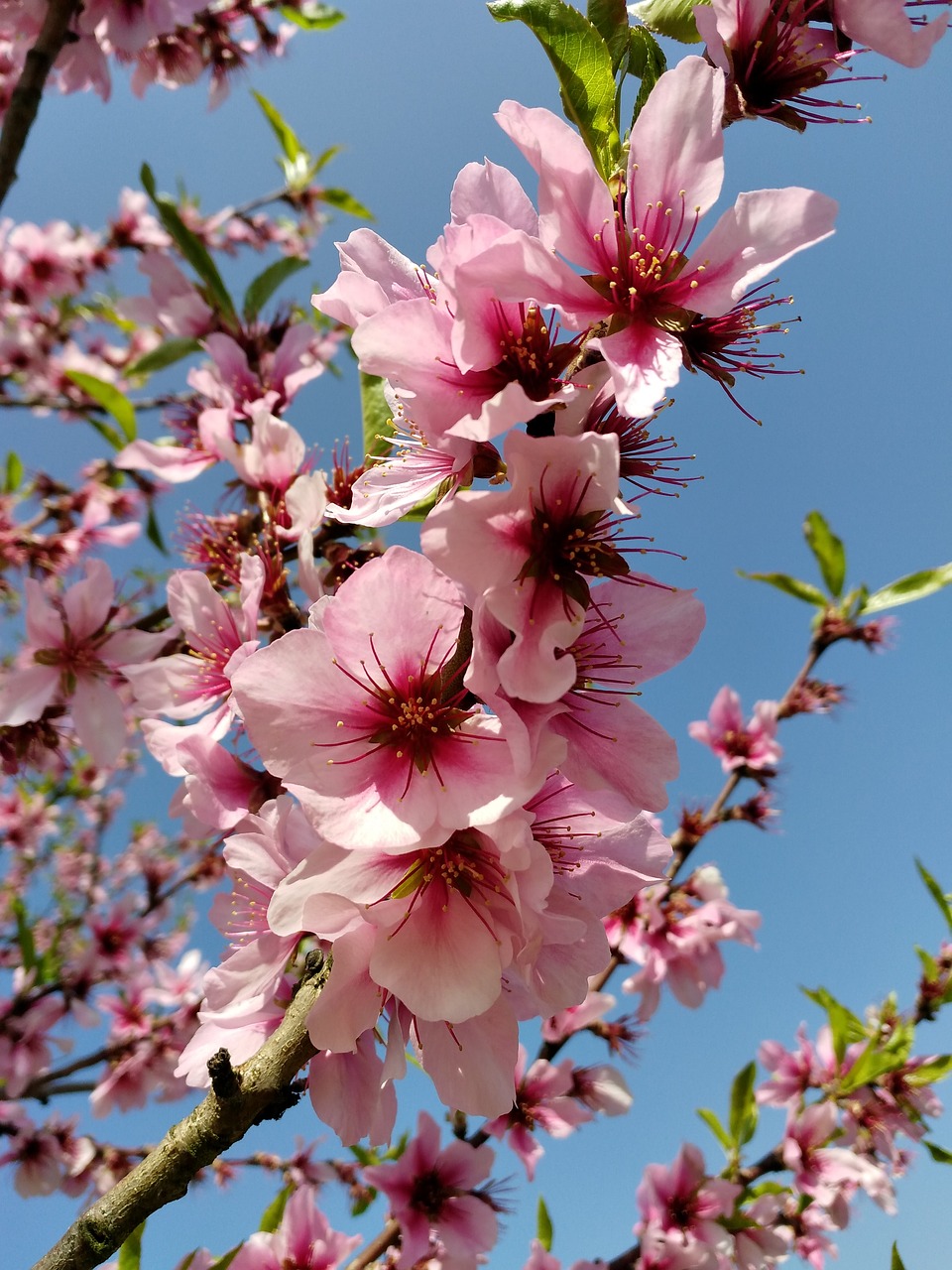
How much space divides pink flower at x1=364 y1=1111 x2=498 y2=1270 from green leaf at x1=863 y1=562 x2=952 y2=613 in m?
1.83

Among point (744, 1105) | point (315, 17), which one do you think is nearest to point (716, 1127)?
point (744, 1105)

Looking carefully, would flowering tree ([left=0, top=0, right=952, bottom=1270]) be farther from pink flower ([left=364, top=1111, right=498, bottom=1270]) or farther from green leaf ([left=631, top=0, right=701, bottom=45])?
pink flower ([left=364, top=1111, right=498, bottom=1270])

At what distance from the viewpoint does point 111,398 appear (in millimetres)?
2275

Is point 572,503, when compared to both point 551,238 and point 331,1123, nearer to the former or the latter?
point 551,238

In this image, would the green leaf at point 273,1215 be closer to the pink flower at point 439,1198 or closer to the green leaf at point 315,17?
the pink flower at point 439,1198

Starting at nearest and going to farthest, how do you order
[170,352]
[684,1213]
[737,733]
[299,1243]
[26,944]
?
[299,1243] → [170,352] → [684,1213] → [26,944] → [737,733]

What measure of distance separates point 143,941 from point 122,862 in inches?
156

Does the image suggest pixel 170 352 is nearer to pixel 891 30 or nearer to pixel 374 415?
pixel 374 415

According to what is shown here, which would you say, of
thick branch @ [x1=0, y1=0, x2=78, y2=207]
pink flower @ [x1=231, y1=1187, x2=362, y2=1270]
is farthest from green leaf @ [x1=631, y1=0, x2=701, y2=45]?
pink flower @ [x1=231, y1=1187, x2=362, y2=1270]

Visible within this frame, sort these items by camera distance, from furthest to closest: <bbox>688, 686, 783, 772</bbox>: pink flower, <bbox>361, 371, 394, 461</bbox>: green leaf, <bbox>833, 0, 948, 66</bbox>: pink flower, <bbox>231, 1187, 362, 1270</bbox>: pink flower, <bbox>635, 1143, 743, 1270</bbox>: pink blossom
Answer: <bbox>688, 686, 783, 772</bbox>: pink flower → <bbox>635, 1143, 743, 1270</bbox>: pink blossom → <bbox>231, 1187, 362, 1270</bbox>: pink flower → <bbox>361, 371, 394, 461</bbox>: green leaf → <bbox>833, 0, 948, 66</bbox>: pink flower

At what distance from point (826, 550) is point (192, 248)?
91.6 inches

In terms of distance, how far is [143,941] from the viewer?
4.89 m

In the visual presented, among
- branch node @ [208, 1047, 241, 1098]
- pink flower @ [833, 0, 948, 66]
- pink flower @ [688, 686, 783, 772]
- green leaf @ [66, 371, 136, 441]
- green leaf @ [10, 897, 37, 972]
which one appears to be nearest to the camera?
branch node @ [208, 1047, 241, 1098]

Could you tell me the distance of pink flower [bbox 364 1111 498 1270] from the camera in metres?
1.95
